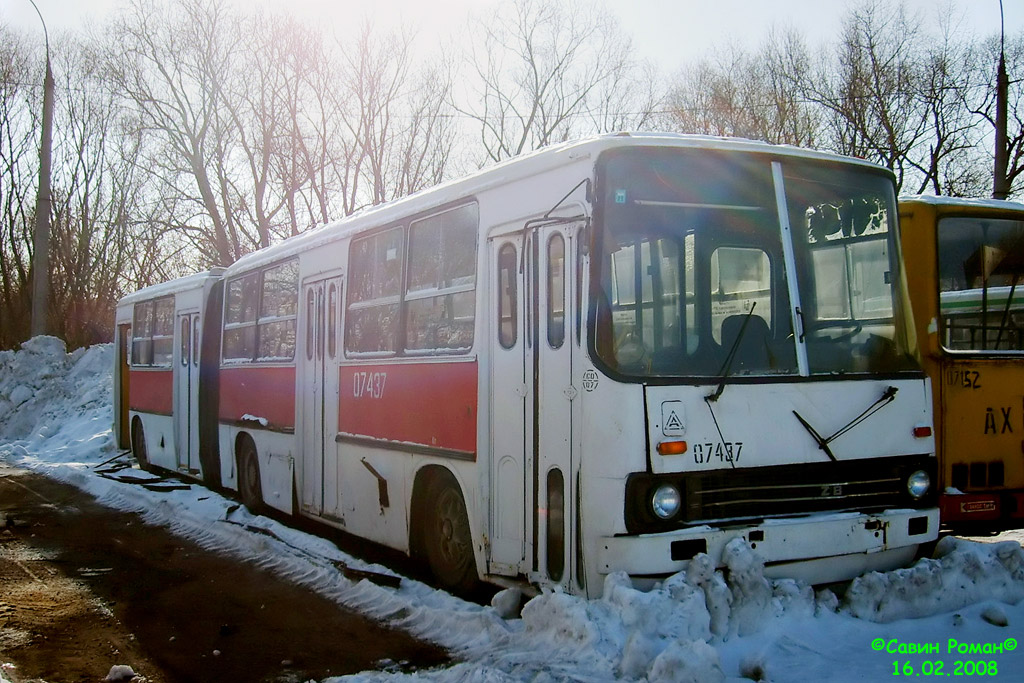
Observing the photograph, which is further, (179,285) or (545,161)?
(179,285)

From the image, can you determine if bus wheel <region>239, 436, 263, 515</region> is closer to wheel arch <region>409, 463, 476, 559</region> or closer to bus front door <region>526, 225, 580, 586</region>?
wheel arch <region>409, 463, 476, 559</region>

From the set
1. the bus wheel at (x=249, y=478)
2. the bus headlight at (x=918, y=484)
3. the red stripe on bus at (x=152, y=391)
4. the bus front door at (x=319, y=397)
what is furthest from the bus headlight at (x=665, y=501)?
the red stripe on bus at (x=152, y=391)

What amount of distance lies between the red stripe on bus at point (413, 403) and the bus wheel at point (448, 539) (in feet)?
1.26

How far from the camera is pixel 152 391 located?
55.0ft

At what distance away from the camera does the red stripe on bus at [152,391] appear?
51.8 feet

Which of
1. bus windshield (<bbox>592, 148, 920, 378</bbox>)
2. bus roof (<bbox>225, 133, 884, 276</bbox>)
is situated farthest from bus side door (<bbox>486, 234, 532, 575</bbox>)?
bus windshield (<bbox>592, 148, 920, 378</bbox>)

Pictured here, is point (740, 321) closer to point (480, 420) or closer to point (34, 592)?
point (480, 420)

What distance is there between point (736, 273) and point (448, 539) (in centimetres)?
305

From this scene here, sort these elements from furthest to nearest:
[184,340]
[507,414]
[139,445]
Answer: [139,445]
[184,340]
[507,414]

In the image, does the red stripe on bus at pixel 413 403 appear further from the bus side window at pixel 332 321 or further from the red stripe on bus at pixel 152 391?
the red stripe on bus at pixel 152 391

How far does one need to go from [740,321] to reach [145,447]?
13.8m

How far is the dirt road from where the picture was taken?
20.2 feet

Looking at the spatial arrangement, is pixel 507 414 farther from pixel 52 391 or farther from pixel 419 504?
pixel 52 391

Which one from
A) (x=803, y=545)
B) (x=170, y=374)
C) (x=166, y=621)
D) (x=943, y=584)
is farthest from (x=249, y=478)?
(x=943, y=584)
